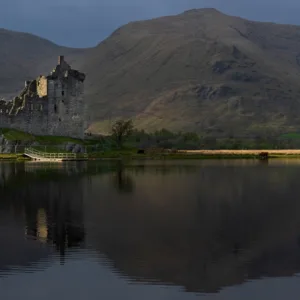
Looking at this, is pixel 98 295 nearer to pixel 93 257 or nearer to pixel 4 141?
pixel 93 257

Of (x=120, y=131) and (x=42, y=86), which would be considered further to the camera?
(x=120, y=131)

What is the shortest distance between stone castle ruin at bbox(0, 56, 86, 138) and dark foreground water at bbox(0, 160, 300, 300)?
60780 millimetres

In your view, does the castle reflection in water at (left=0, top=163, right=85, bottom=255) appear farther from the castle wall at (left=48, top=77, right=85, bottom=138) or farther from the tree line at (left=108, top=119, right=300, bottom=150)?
the tree line at (left=108, top=119, right=300, bottom=150)

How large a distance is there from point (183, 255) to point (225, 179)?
32978 mm

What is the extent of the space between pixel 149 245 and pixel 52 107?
3248 inches

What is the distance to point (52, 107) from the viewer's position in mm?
103500

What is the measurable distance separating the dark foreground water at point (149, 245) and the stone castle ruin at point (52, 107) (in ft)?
199

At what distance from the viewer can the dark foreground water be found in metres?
17.8

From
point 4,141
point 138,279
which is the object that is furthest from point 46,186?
point 4,141

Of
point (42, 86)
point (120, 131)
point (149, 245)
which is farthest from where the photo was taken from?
point (120, 131)

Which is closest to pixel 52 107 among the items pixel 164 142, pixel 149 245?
pixel 164 142

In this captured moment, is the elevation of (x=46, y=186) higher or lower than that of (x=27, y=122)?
lower

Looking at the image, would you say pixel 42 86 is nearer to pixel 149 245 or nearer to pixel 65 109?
pixel 65 109

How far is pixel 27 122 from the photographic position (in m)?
101
